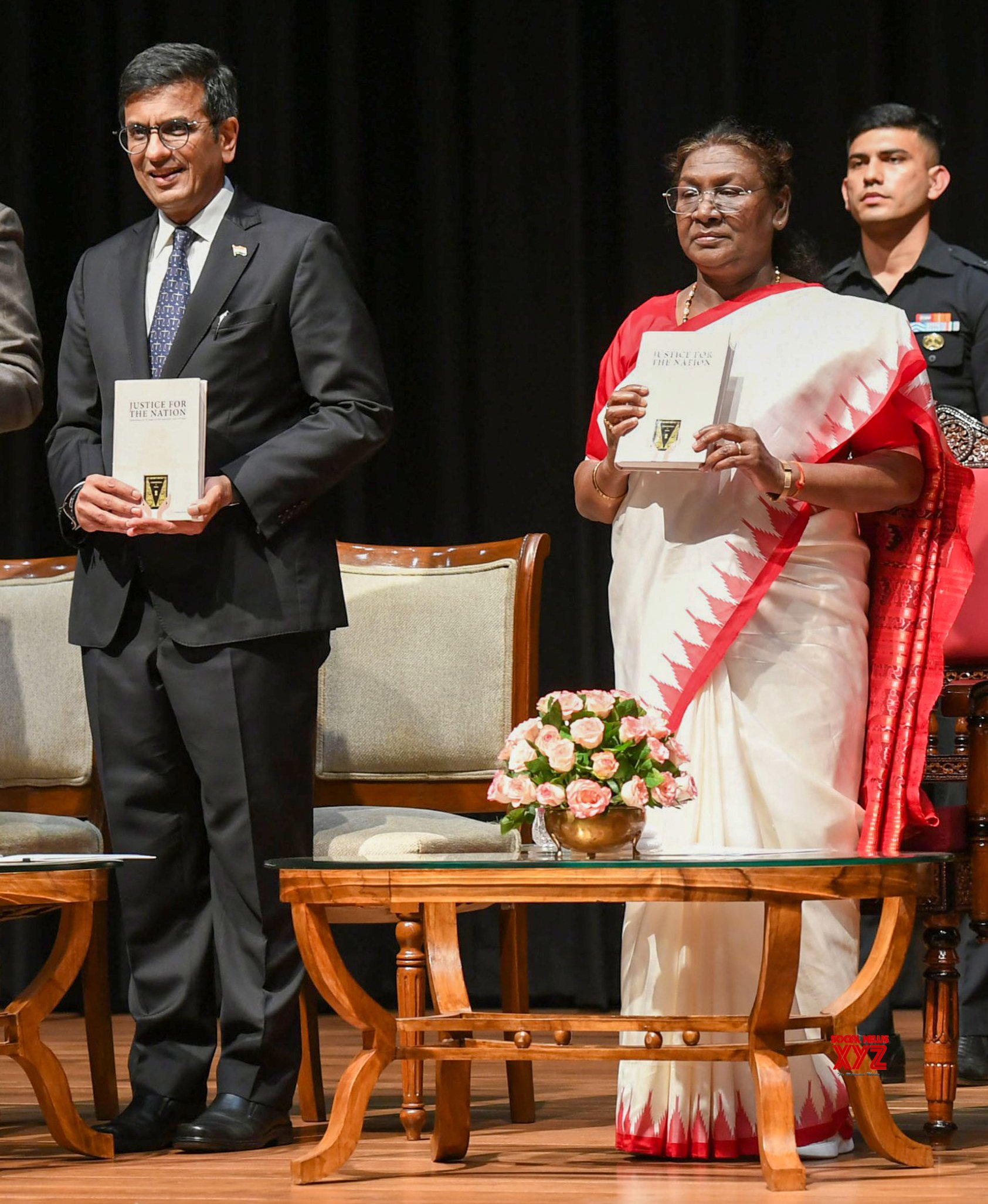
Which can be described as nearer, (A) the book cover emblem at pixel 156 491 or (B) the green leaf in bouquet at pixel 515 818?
(B) the green leaf in bouquet at pixel 515 818

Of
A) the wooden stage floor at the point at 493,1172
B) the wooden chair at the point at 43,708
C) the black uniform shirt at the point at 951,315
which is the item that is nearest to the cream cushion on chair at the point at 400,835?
the wooden stage floor at the point at 493,1172

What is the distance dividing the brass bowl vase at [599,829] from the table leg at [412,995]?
465 millimetres

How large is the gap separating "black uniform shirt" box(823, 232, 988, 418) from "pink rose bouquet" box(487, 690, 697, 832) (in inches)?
62.3

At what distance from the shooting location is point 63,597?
3652 mm

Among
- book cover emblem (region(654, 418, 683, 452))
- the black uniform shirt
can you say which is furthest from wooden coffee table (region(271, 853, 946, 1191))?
the black uniform shirt

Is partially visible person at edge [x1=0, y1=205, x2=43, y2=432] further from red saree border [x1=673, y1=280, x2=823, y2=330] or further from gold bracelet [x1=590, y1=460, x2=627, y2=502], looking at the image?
red saree border [x1=673, y1=280, x2=823, y2=330]

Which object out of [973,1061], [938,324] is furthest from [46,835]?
[938,324]

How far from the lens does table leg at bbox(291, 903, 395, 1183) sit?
2488 mm

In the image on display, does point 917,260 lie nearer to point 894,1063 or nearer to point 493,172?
point 493,172

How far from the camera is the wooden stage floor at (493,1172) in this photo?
7.75ft

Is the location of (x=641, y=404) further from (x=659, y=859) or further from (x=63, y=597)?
(x=63, y=597)

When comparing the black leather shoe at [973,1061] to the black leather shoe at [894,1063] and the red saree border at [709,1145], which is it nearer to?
the black leather shoe at [894,1063]

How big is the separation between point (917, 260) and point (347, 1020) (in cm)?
211

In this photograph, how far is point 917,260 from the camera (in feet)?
12.8
